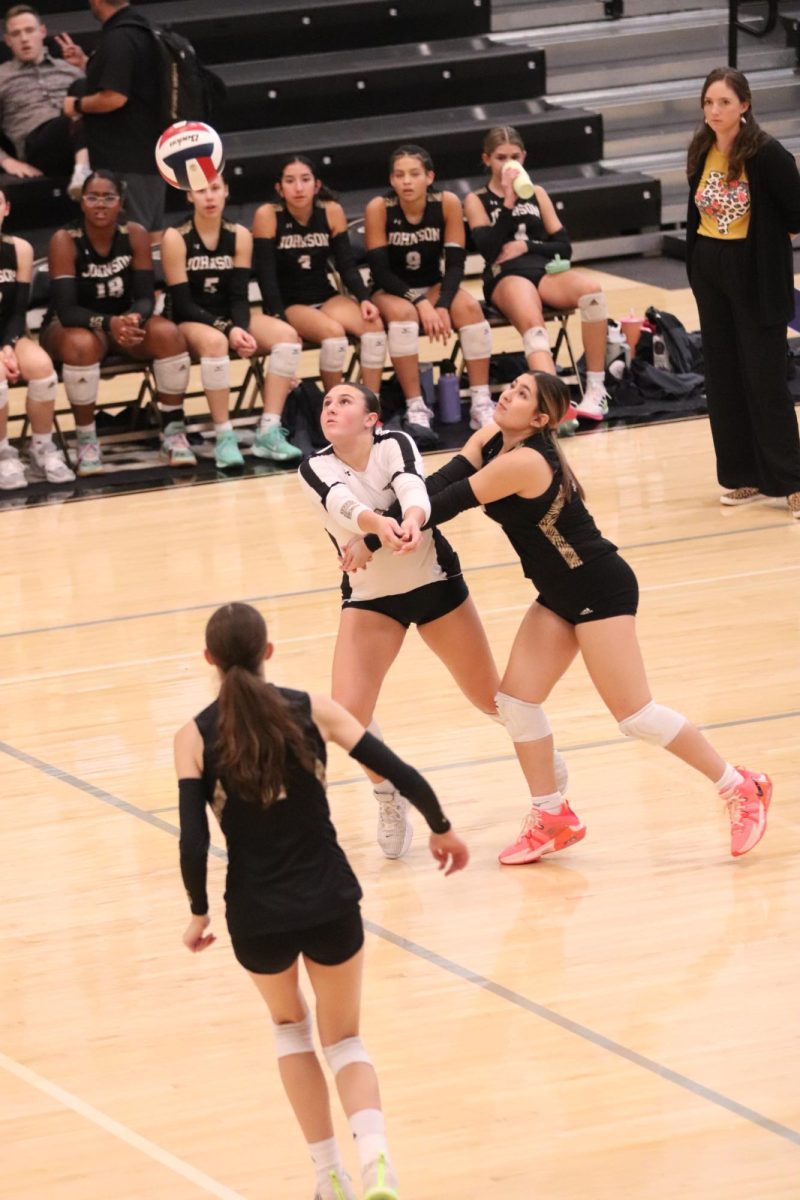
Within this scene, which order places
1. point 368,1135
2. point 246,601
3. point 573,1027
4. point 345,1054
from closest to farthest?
point 368,1135, point 345,1054, point 573,1027, point 246,601

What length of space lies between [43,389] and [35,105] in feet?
10.1

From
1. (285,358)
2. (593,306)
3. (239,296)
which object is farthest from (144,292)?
(593,306)

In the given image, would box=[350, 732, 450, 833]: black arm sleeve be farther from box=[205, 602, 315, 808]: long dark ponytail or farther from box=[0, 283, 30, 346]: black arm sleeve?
box=[0, 283, 30, 346]: black arm sleeve

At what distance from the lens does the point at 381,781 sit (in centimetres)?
520

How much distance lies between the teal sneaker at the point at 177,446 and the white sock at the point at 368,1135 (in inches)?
262

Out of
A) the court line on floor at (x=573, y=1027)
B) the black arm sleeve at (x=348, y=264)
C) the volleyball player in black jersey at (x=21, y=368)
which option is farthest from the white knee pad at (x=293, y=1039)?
the black arm sleeve at (x=348, y=264)

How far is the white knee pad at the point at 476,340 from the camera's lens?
1009 centimetres

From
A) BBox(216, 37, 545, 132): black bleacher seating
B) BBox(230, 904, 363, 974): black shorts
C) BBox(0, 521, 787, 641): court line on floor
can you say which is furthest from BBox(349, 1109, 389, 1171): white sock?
BBox(216, 37, 545, 132): black bleacher seating

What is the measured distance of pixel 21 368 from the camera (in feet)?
30.8

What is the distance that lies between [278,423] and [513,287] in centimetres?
150

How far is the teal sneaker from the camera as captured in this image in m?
9.78

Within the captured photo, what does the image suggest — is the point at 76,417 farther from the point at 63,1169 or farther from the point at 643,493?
the point at 63,1169

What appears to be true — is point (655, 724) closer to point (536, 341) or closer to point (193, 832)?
point (193, 832)

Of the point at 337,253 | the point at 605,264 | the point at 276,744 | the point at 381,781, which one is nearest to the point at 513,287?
the point at 337,253
